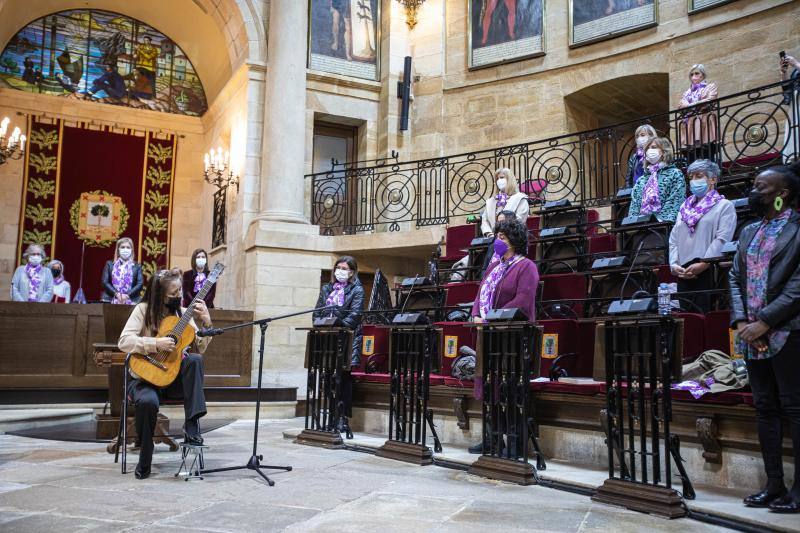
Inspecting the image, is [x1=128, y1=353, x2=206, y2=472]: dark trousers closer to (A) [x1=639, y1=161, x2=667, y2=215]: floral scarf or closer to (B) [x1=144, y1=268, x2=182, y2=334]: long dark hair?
(B) [x1=144, y1=268, x2=182, y2=334]: long dark hair

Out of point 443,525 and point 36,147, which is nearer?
point 443,525

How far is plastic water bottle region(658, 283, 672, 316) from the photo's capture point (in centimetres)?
424

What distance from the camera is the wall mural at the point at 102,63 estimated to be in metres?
12.4

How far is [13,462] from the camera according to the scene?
15.9 feet

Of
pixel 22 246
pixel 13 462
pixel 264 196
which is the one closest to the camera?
pixel 13 462

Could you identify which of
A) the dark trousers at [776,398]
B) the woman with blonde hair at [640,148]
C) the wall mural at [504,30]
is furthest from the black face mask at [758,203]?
the wall mural at [504,30]

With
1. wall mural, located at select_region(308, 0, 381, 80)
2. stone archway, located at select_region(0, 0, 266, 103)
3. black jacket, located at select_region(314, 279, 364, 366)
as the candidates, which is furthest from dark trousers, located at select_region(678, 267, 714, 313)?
wall mural, located at select_region(308, 0, 381, 80)

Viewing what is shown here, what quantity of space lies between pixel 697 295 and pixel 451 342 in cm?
197

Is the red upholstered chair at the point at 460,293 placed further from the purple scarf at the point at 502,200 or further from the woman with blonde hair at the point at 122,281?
the woman with blonde hair at the point at 122,281

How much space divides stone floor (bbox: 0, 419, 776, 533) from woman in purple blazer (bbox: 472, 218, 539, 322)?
1.13 metres

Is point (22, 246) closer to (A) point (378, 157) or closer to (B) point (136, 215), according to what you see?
(B) point (136, 215)

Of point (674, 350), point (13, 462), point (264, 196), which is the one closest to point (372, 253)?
point (264, 196)

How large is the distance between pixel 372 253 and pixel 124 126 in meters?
5.40

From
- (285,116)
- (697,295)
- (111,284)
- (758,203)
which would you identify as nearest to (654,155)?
(697,295)
